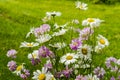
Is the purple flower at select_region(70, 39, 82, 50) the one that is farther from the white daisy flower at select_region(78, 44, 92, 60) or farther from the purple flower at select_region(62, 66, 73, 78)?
the purple flower at select_region(62, 66, 73, 78)

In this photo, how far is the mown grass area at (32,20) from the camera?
8516mm

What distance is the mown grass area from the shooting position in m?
8.52

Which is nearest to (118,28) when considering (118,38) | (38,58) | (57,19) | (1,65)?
(118,38)

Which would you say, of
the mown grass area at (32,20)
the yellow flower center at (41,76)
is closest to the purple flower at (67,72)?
the yellow flower center at (41,76)

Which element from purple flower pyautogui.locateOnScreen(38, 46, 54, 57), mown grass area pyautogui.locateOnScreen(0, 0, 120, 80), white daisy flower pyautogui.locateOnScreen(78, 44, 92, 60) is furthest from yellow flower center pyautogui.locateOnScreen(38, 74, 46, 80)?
mown grass area pyautogui.locateOnScreen(0, 0, 120, 80)

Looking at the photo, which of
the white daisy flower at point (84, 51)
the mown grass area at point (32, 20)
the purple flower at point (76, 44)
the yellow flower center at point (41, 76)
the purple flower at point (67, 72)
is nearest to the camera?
the yellow flower center at point (41, 76)

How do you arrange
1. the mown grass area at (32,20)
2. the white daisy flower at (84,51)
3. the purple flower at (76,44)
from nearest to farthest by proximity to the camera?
the white daisy flower at (84,51) → the purple flower at (76,44) → the mown grass area at (32,20)

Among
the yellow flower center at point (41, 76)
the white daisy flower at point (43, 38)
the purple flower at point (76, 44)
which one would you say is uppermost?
the white daisy flower at point (43, 38)

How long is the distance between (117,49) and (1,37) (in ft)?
10.0

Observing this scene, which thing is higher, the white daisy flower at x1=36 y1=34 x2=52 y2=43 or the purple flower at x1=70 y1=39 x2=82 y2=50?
the white daisy flower at x1=36 y1=34 x2=52 y2=43

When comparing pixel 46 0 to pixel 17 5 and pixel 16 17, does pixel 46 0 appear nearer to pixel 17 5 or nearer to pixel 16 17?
pixel 17 5

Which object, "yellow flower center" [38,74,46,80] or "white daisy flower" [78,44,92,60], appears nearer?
"yellow flower center" [38,74,46,80]

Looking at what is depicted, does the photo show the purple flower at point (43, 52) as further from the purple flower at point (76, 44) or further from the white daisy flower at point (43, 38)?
the purple flower at point (76, 44)

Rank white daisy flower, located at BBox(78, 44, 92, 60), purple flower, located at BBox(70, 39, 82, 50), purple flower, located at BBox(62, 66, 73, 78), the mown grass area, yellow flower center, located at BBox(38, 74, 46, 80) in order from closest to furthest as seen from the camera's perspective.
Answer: yellow flower center, located at BBox(38, 74, 46, 80) → white daisy flower, located at BBox(78, 44, 92, 60) → purple flower, located at BBox(70, 39, 82, 50) → purple flower, located at BBox(62, 66, 73, 78) → the mown grass area
